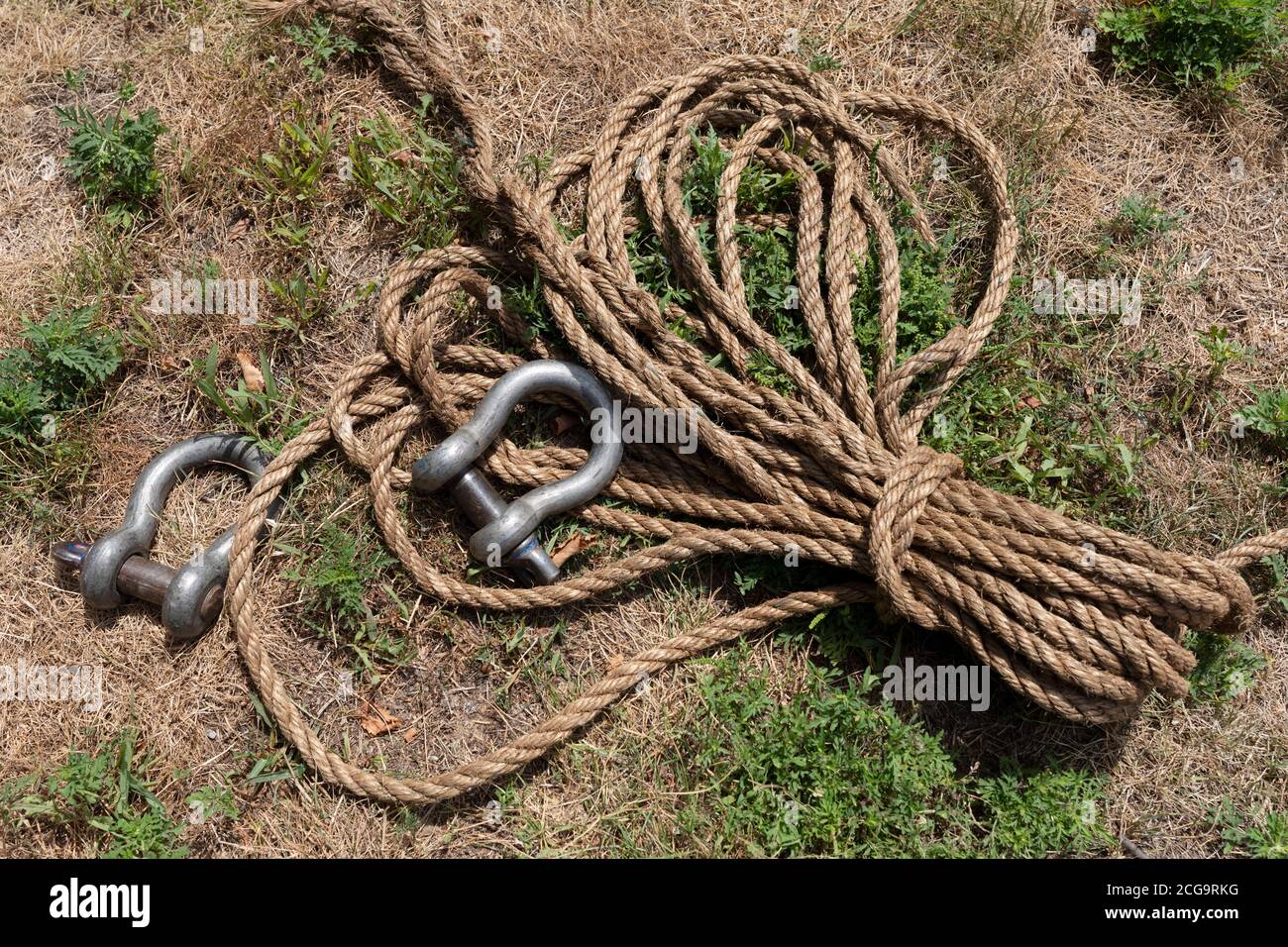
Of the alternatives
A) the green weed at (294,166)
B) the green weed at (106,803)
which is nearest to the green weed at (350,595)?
the green weed at (106,803)

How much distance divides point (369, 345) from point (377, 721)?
1186 millimetres

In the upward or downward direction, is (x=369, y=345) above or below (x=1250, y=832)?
above

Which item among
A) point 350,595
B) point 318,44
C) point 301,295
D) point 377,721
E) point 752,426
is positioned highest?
point 318,44

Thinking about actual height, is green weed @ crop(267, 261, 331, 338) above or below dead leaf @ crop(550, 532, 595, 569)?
above

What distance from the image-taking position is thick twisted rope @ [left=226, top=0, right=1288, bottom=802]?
2.60 meters

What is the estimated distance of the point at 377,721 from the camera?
2883mm

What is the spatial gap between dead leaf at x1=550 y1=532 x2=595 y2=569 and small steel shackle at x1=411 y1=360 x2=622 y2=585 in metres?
0.07

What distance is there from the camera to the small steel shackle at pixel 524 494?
2.69 meters

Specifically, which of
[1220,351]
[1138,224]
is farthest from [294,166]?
[1220,351]

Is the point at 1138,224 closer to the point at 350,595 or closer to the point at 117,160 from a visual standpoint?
the point at 350,595

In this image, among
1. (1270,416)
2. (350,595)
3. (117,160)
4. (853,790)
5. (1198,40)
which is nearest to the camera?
(853,790)

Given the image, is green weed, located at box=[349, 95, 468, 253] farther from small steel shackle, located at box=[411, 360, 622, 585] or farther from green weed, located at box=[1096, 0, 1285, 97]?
green weed, located at box=[1096, 0, 1285, 97]

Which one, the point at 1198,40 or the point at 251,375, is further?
the point at 1198,40

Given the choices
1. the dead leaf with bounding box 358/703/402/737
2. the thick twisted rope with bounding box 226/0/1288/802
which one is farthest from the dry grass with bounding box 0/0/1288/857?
the thick twisted rope with bounding box 226/0/1288/802
